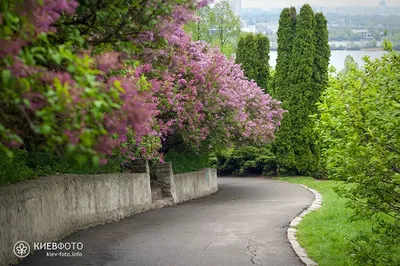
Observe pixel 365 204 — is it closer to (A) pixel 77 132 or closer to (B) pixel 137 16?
(B) pixel 137 16

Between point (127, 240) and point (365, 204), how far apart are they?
15.3 feet

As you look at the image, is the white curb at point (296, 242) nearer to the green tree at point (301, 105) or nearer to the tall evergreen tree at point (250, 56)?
the green tree at point (301, 105)

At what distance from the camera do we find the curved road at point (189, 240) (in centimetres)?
948

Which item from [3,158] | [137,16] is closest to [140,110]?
[137,16]

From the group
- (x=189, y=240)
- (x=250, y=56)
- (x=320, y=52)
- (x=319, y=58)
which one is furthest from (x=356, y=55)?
(x=189, y=240)

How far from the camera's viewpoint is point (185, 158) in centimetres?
2566

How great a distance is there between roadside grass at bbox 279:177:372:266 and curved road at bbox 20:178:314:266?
1.31ft

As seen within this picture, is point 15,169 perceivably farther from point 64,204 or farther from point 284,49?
point 284,49

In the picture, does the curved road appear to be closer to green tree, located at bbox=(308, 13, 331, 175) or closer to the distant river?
the distant river

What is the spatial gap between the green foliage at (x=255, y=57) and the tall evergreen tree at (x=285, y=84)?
1.85 meters

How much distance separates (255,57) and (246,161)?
24.3 feet

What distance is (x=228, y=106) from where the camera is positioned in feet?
75.4

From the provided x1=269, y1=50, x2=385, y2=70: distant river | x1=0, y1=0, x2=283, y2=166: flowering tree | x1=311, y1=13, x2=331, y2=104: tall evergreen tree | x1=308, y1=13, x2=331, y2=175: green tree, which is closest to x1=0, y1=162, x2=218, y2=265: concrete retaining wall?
x1=0, y1=0, x2=283, y2=166: flowering tree

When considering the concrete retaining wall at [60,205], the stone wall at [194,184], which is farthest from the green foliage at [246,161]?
the concrete retaining wall at [60,205]
